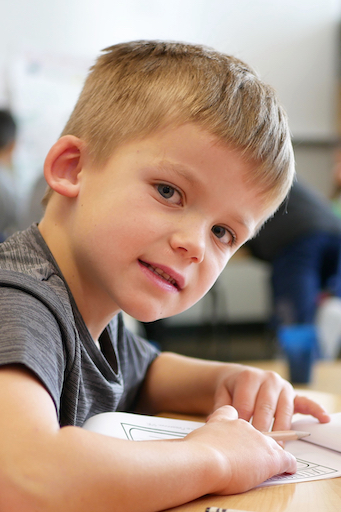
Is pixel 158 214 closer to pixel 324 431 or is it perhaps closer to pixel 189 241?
pixel 189 241

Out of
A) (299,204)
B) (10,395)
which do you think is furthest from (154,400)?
(299,204)

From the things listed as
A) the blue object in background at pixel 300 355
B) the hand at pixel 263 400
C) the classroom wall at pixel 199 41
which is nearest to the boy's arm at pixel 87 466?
the hand at pixel 263 400

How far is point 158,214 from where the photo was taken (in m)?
0.56

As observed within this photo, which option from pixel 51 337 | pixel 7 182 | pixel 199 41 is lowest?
pixel 51 337

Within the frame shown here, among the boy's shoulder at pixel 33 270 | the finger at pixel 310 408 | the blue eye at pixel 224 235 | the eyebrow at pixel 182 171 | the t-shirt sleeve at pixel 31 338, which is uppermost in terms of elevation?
the eyebrow at pixel 182 171

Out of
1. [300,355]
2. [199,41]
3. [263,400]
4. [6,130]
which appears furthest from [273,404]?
[199,41]

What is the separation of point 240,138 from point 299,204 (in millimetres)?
1920

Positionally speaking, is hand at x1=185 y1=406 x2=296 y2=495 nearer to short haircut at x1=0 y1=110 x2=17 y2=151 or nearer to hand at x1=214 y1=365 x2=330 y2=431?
hand at x1=214 y1=365 x2=330 y2=431

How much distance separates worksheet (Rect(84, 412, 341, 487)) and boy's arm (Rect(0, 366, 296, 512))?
0.08m

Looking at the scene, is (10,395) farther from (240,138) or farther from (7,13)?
(7,13)

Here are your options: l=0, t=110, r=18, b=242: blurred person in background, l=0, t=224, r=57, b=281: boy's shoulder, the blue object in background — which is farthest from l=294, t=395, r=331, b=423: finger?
l=0, t=110, r=18, b=242: blurred person in background

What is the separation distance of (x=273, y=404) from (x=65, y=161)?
40 cm

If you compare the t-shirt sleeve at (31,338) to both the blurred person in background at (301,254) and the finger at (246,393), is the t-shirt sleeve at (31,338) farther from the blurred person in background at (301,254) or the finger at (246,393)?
the blurred person in background at (301,254)

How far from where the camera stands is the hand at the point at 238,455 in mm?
441
